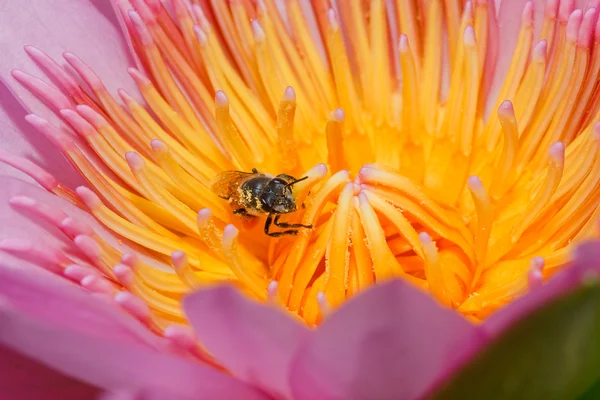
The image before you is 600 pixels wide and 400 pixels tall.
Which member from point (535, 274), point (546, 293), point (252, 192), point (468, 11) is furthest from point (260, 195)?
point (546, 293)

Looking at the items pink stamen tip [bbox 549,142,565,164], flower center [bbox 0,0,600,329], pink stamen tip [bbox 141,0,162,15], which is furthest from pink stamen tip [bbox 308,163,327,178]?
pink stamen tip [bbox 141,0,162,15]

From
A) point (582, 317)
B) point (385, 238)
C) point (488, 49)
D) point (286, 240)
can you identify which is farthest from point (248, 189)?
point (582, 317)

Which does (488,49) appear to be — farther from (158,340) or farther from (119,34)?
(158,340)

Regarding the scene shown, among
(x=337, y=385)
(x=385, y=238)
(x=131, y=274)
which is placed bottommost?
(x=337, y=385)

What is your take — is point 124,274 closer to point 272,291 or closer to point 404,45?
point 272,291

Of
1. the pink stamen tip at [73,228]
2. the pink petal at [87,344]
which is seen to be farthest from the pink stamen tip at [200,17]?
the pink petal at [87,344]
